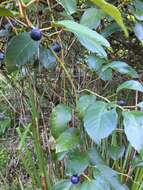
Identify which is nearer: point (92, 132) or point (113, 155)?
point (92, 132)

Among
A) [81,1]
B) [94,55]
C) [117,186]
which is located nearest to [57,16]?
[81,1]

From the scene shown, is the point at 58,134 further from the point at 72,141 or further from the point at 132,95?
the point at 132,95

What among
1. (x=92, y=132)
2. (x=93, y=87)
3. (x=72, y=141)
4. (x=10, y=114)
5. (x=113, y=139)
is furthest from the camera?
(x=10, y=114)

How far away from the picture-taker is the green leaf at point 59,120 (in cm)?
112

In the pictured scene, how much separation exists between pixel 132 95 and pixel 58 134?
743mm

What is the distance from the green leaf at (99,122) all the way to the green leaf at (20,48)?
0.68 feet

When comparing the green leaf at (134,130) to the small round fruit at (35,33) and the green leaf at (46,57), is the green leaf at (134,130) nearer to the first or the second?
the small round fruit at (35,33)

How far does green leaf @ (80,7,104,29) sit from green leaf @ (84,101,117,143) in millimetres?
295

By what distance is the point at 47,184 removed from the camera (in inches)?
59.1

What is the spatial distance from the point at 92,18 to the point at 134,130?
0.41 m

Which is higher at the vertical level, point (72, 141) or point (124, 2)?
point (124, 2)

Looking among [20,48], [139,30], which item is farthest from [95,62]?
[20,48]

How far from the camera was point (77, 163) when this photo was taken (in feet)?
3.63

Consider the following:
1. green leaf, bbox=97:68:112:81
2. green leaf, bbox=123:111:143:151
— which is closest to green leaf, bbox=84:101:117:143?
green leaf, bbox=123:111:143:151
